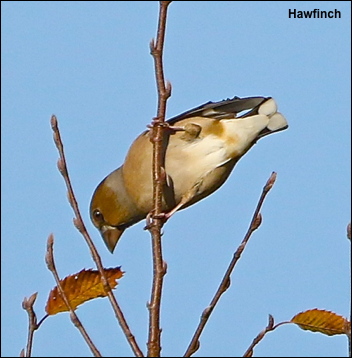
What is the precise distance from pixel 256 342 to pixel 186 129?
2.14 metres

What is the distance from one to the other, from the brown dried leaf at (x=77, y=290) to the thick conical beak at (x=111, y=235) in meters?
2.35

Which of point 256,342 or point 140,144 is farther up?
point 140,144

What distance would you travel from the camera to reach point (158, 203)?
270cm

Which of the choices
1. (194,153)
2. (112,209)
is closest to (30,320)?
(194,153)

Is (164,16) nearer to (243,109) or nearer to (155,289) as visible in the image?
(155,289)

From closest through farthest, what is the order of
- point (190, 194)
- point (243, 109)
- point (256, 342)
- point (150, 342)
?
point (150, 342) < point (256, 342) < point (190, 194) < point (243, 109)

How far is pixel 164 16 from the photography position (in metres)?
2.44

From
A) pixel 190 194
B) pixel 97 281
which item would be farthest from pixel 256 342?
pixel 190 194

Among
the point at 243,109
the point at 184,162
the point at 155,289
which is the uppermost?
the point at 243,109

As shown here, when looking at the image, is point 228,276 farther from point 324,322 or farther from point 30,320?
point 30,320

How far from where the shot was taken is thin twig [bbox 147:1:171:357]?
6.70 feet

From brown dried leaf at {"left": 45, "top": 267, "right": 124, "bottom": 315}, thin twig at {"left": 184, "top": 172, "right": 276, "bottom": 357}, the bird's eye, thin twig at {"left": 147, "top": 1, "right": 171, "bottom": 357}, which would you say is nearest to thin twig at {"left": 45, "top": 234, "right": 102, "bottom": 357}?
brown dried leaf at {"left": 45, "top": 267, "right": 124, "bottom": 315}

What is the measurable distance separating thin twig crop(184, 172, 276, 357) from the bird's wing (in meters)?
1.65

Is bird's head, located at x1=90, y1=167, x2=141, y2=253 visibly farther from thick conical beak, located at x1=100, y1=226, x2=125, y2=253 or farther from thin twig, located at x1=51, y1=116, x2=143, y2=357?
thin twig, located at x1=51, y1=116, x2=143, y2=357
